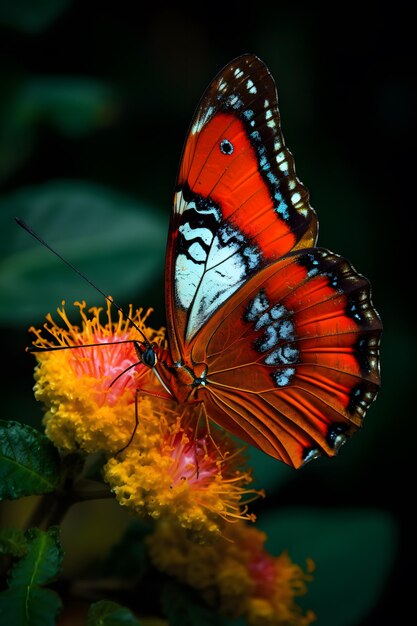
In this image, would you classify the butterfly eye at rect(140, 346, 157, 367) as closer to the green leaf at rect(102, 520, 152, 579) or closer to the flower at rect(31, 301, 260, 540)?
the flower at rect(31, 301, 260, 540)

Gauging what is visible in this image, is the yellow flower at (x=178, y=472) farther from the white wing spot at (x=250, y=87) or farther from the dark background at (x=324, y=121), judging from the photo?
the dark background at (x=324, y=121)

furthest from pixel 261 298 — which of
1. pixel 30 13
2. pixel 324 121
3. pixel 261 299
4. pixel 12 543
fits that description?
pixel 324 121

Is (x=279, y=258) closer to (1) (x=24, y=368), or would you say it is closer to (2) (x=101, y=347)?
(2) (x=101, y=347)

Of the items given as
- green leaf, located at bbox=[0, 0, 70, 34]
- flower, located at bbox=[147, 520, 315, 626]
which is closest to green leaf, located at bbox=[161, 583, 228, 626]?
flower, located at bbox=[147, 520, 315, 626]

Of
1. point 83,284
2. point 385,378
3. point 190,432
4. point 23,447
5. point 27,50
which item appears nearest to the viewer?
point 23,447

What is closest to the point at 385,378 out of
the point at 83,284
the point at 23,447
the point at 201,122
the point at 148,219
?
the point at 148,219

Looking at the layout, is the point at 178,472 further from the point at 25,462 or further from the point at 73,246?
the point at 73,246
